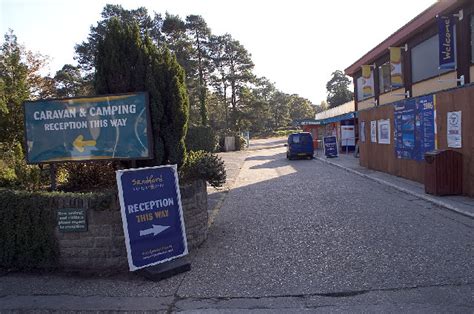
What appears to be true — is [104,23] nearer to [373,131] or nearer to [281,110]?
[373,131]

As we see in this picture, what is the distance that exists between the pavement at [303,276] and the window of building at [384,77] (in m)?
16.1

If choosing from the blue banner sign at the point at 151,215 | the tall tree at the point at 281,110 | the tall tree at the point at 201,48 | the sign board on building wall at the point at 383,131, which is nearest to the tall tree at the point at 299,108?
the tall tree at the point at 281,110

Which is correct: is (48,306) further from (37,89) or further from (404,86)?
(37,89)

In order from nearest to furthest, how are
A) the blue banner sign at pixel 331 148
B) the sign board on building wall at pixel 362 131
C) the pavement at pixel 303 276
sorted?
the pavement at pixel 303 276
the sign board on building wall at pixel 362 131
the blue banner sign at pixel 331 148

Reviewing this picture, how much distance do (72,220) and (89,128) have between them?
4.42 ft

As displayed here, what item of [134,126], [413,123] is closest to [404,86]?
[413,123]

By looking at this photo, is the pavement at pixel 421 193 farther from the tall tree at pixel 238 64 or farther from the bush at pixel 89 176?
the tall tree at pixel 238 64

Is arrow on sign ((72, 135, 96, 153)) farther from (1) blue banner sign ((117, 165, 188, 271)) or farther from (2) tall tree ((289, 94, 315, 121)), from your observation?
(2) tall tree ((289, 94, 315, 121))

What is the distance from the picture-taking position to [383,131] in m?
15.3

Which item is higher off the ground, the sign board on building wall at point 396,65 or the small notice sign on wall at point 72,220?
the sign board on building wall at point 396,65

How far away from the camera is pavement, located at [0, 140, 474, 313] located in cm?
434

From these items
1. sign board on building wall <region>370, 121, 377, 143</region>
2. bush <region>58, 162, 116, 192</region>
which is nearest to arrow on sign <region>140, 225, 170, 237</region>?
bush <region>58, 162, 116, 192</region>

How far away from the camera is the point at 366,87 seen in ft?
82.4

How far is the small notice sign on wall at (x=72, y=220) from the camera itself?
18.0ft
